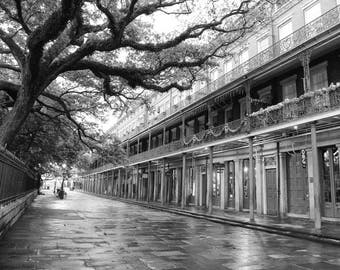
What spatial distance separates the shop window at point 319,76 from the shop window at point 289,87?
43.9 inches

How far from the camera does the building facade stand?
1250cm

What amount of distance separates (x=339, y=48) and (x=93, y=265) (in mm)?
12748

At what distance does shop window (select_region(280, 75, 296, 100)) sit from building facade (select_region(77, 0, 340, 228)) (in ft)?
0.16

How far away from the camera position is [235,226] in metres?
13.3

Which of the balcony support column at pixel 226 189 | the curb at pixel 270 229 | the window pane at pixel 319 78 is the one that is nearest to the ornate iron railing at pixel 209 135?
the balcony support column at pixel 226 189

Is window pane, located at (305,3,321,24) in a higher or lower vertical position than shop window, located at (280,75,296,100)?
higher

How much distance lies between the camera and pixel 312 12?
16.0 meters

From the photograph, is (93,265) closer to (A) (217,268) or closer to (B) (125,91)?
(A) (217,268)

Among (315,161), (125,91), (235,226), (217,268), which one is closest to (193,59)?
(125,91)

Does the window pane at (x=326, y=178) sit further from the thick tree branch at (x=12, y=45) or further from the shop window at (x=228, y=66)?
the thick tree branch at (x=12, y=45)

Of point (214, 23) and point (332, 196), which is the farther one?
point (332, 196)

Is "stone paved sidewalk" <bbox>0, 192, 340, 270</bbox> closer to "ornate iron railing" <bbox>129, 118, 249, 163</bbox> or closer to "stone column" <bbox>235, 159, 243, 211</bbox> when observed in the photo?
"ornate iron railing" <bbox>129, 118, 249, 163</bbox>

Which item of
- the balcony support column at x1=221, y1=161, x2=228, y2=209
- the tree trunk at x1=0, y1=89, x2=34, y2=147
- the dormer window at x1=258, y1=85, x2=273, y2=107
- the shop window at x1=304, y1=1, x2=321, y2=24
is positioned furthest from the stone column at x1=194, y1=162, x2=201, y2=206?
the tree trunk at x1=0, y1=89, x2=34, y2=147

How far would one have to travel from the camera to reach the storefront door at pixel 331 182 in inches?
531
